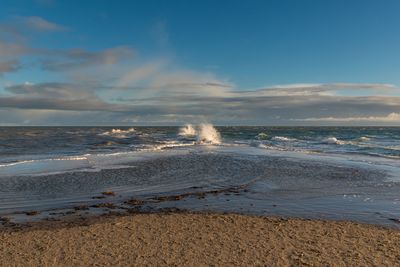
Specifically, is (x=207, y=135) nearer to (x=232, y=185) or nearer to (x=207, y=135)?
(x=207, y=135)

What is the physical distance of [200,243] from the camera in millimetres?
7441

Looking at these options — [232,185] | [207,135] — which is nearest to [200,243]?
[232,185]

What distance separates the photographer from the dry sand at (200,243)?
6535 mm

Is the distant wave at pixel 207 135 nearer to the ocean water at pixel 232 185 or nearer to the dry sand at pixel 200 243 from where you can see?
the ocean water at pixel 232 185

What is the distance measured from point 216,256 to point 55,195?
25.6 ft

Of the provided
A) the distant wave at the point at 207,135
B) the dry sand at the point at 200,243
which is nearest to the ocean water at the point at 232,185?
the dry sand at the point at 200,243

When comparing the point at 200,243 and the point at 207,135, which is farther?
the point at 207,135

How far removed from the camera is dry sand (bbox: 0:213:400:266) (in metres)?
6.54

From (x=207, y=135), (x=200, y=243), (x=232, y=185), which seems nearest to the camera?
(x=200, y=243)

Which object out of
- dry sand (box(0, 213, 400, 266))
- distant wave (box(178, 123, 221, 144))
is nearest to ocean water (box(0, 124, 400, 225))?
dry sand (box(0, 213, 400, 266))

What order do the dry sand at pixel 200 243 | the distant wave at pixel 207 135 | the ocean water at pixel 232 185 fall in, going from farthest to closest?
the distant wave at pixel 207 135 < the ocean water at pixel 232 185 < the dry sand at pixel 200 243

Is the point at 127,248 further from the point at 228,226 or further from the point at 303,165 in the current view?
the point at 303,165

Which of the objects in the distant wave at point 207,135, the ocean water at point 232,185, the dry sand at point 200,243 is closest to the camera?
the dry sand at point 200,243

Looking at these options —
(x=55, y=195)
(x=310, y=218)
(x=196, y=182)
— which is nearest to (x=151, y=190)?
(x=196, y=182)
